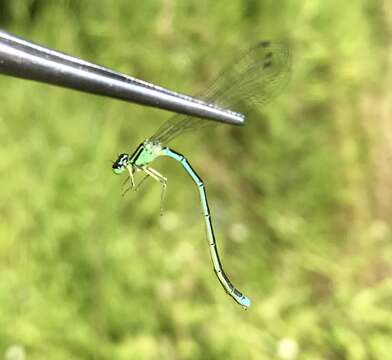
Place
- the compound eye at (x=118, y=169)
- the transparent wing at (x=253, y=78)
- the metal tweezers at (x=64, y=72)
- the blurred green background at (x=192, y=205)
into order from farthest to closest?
the blurred green background at (x=192, y=205)
the transparent wing at (x=253, y=78)
the compound eye at (x=118, y=169)
the metal tweezers at (x=64, y=72)

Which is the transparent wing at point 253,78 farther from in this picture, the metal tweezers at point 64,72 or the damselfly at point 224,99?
the metal tweezers at point 64,72

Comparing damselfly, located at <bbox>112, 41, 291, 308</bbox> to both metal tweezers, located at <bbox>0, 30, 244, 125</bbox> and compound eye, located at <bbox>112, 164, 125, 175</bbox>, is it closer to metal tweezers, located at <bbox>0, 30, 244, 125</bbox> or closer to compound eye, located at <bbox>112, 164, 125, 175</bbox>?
compound eye, located at <bbox>112, 164, 125, 175</bbox>

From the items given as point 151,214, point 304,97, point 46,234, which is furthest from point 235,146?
point 46,234

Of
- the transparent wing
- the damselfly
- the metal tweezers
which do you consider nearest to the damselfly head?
the damselfly

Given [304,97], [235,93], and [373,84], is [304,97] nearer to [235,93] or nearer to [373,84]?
[373,84]

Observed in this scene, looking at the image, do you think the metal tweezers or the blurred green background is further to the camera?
the blurred green background

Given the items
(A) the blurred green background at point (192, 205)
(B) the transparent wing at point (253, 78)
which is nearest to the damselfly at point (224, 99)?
(B) the transparent wing at point (253, 78)
